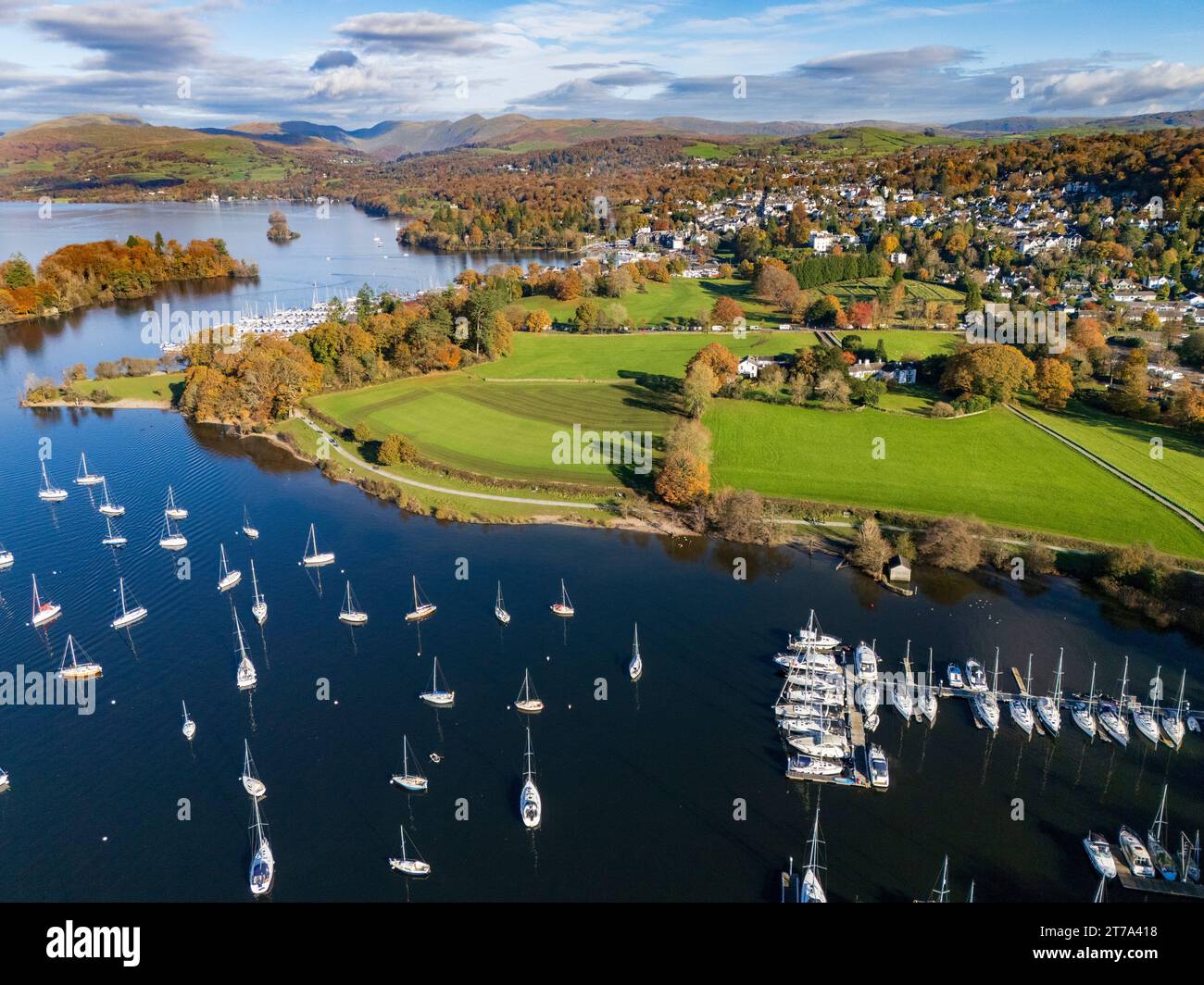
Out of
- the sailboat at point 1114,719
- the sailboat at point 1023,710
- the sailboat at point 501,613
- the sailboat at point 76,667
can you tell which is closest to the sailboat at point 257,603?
the sailboat at point 76,667

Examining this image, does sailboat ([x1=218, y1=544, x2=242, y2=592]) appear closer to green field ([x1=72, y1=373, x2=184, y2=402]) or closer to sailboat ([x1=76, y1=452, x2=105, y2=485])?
sailboat ([x1=76, y1=452, x2=105, y2=485])

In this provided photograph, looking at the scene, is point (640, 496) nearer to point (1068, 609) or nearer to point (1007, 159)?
point (1068, 609)

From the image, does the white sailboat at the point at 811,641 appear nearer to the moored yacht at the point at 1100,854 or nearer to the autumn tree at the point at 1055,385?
the moored yacht at the point at 1100,854

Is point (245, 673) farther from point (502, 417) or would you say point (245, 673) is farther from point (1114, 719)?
point (1114, 719)

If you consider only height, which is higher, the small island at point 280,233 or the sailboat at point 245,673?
the small island at point 280,233

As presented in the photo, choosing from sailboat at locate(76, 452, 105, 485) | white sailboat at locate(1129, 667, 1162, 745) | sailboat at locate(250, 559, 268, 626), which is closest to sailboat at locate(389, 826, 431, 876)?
sailboat at locate(250, 559, 268, 626)
